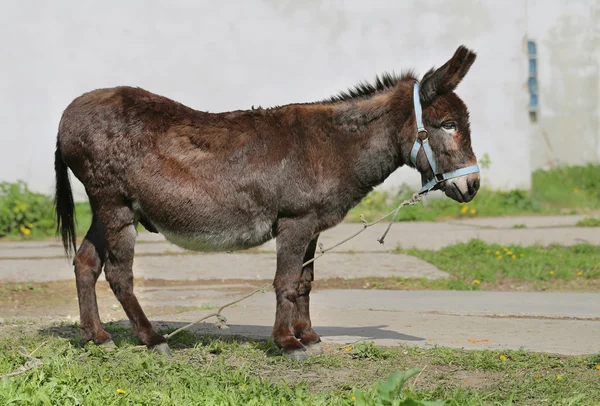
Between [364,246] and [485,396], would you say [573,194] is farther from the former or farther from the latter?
[485,396]

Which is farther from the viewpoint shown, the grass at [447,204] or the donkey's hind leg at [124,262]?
the grass at [447,204]

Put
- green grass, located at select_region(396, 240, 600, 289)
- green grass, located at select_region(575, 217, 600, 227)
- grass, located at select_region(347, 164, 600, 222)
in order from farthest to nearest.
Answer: grass, located at select_region(347, 164, 600, 222) → green grass, located at select_region(575, 217, 600, 227) → green grass, located at select_region(396, 240, 600, 289)

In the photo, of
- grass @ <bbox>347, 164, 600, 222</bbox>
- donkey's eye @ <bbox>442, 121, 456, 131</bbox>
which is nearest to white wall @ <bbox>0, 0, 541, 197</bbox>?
grass @ <bbox>347, 164, 600, 222</bbox>

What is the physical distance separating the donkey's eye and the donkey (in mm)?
13

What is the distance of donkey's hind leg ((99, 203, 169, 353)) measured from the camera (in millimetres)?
5707

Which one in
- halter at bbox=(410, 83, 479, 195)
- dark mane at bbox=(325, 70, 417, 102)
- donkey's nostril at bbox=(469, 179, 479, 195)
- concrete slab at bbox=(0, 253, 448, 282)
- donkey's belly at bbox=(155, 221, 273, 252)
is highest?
dark mane at bbox=(325, 70, 417, 102)

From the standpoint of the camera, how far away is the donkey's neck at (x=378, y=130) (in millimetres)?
5727

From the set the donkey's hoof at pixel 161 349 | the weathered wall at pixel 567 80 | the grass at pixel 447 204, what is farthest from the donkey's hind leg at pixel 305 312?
the weathered wall at pixel 567 80

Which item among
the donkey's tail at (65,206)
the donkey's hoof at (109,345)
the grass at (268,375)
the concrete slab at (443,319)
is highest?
the donkey's tail at (65,206)

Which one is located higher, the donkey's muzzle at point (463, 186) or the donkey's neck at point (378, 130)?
the donkey's neck at point (378, 130)

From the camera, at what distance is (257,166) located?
569 centimetres

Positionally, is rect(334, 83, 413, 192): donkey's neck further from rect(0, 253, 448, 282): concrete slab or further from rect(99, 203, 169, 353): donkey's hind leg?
rect(0, 253, 448, 282): concrete slab

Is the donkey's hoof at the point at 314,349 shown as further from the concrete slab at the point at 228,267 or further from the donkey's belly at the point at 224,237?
the concrete slab at the point at 228,267

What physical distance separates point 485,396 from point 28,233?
8.99 m
